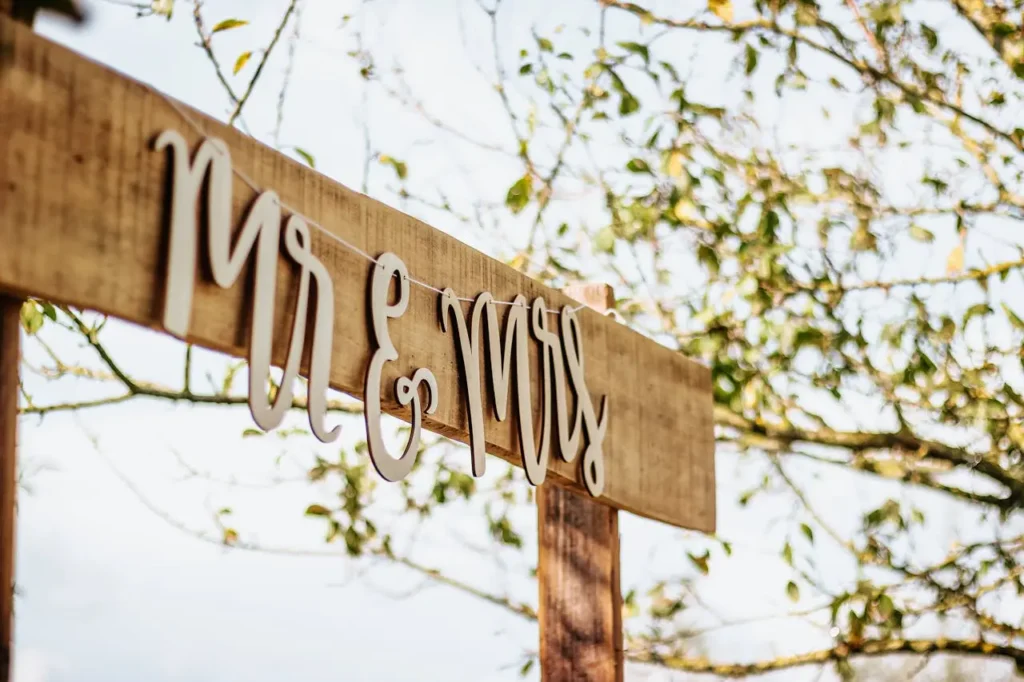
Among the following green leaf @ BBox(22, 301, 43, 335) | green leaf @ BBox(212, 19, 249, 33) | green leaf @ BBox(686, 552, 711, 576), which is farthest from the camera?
green leaf @ BBox(686, 552, 711, 576)

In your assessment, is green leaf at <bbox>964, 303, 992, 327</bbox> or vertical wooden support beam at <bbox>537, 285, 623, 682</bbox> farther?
green leaf at <bbox>964, 303, 992, 327</bbox>

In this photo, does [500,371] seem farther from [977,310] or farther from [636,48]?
[977,310]

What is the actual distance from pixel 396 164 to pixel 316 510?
0.81 meters

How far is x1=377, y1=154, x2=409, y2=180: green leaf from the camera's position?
8.76 ft

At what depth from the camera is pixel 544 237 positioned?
9.47ft

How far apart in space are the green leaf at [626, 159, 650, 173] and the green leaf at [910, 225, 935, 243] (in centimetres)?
70

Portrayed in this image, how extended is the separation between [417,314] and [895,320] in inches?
72.2

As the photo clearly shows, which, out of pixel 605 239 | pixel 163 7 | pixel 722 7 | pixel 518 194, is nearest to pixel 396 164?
pixel 605 239

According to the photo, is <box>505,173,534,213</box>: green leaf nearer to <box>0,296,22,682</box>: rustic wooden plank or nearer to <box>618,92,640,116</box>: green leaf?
<box>618,92,640,116</box>: green leaf

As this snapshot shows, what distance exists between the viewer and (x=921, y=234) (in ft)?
8.74

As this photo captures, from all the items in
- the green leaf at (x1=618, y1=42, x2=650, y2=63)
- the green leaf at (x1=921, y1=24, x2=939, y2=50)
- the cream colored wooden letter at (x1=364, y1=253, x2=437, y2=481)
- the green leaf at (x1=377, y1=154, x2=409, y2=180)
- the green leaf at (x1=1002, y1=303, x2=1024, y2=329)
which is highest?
the green leaf at (x1=921, y1=24, x2=939, y2=50)

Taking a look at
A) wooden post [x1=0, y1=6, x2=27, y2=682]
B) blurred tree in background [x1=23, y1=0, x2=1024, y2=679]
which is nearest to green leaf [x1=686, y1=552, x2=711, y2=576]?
blurred tree in background [x1=23, y1=0, x2=1024, y2=679]

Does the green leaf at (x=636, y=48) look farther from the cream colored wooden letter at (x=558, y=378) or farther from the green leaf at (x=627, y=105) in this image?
the cream colored wooden letter at (x=558, y=378)

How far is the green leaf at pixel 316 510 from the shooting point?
8.02 feet
